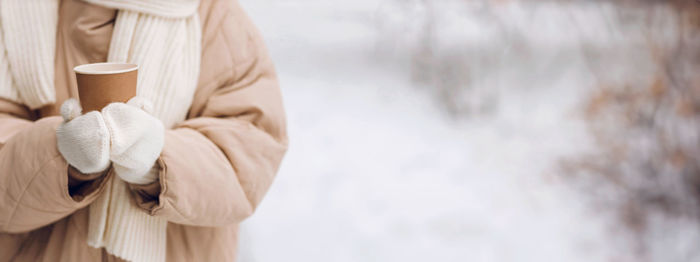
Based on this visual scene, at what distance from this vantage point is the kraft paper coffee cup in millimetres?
634

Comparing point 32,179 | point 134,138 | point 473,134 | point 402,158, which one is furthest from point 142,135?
Answer: point 473,134

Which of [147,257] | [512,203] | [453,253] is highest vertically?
[147,257]

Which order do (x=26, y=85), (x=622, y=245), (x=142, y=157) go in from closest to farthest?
(x=142, y=157)
(x=26, y=85)
(x=622, y=245)

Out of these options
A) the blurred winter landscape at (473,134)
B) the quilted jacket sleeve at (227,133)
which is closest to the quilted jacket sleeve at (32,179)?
the quilted jacket sleeve at (227,133)

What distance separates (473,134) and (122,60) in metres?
1.28

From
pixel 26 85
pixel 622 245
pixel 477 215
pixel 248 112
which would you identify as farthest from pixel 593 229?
pixel 26 85

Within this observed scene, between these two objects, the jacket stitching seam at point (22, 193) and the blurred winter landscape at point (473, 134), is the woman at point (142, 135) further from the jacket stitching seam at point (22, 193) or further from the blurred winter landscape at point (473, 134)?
the blurred winter landscape at point (473, 134)

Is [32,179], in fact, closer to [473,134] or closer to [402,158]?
[402,158]

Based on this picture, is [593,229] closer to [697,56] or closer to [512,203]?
[512,203]

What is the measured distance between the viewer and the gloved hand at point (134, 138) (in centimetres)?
64

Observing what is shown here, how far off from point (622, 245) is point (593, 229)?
119 millimetres

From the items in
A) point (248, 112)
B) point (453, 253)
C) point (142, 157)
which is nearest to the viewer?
point (142, 157)

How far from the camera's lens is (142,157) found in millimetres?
696

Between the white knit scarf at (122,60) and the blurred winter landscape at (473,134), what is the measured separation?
2.33 feet
